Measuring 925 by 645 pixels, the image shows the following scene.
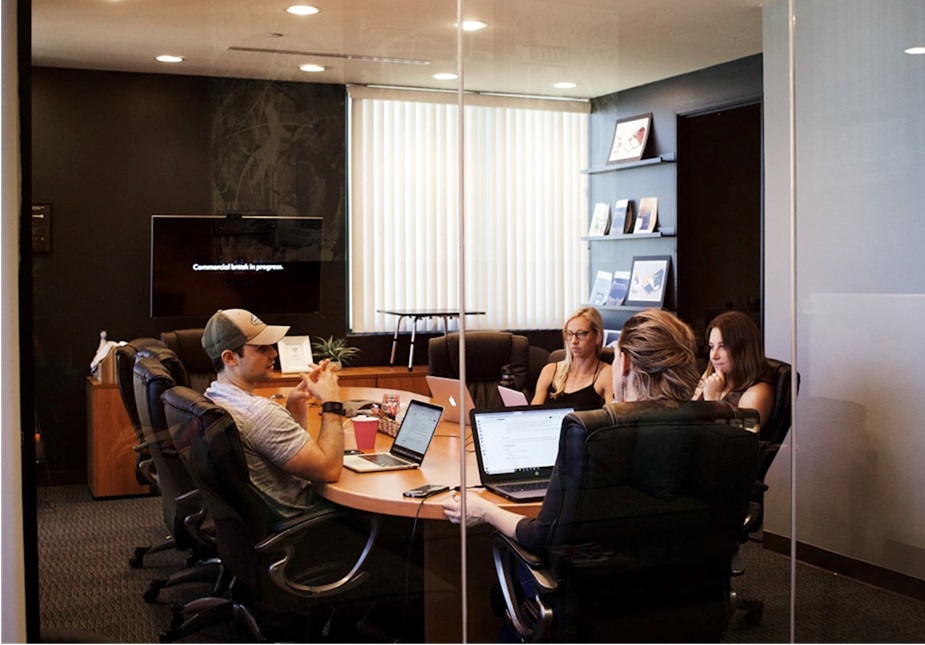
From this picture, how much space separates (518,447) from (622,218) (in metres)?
0.83

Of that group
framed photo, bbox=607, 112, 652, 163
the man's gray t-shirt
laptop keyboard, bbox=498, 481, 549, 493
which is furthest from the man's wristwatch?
framed photo, bbox=607, 112, 652, 163

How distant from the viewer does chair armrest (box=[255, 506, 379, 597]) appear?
293 cm

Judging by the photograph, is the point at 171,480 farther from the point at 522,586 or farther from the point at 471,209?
the point at 471,209

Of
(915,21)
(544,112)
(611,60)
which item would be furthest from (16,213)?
(915,21)

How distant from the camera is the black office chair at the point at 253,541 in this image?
9.37 ft

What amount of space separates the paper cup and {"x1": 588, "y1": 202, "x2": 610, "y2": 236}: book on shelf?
958 millimetres

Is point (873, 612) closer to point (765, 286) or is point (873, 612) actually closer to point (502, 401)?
point (765, 286)

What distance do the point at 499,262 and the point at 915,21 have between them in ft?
6.04

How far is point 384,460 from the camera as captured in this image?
9.95 ft

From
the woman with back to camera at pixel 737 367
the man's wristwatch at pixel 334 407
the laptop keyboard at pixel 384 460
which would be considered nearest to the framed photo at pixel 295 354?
the man's wristwatch at pixel 334 407

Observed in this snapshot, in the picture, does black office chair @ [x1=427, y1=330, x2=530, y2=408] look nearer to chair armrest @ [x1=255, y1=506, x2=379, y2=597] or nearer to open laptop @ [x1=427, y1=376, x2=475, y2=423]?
open laptop @ [x1=427, y1=376, x2=475, y2=423]

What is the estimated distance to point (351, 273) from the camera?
118 inches

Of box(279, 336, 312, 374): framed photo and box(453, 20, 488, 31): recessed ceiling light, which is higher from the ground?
box(453, 20, 488, 31): recessed ceiling light

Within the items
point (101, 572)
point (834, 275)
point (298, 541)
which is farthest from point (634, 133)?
point (101, 572)
